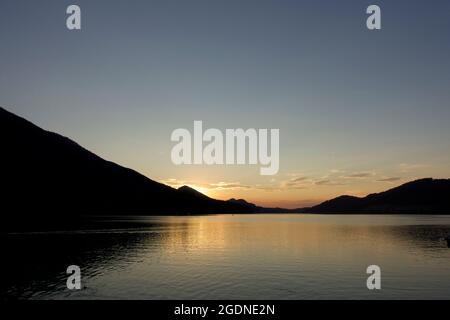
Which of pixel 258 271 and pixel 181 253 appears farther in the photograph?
pixel 181 253

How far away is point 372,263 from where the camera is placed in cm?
7425

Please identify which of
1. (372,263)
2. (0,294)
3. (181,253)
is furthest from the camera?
(181,253)

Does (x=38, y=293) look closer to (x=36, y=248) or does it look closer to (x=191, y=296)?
(x=191, y=296)
